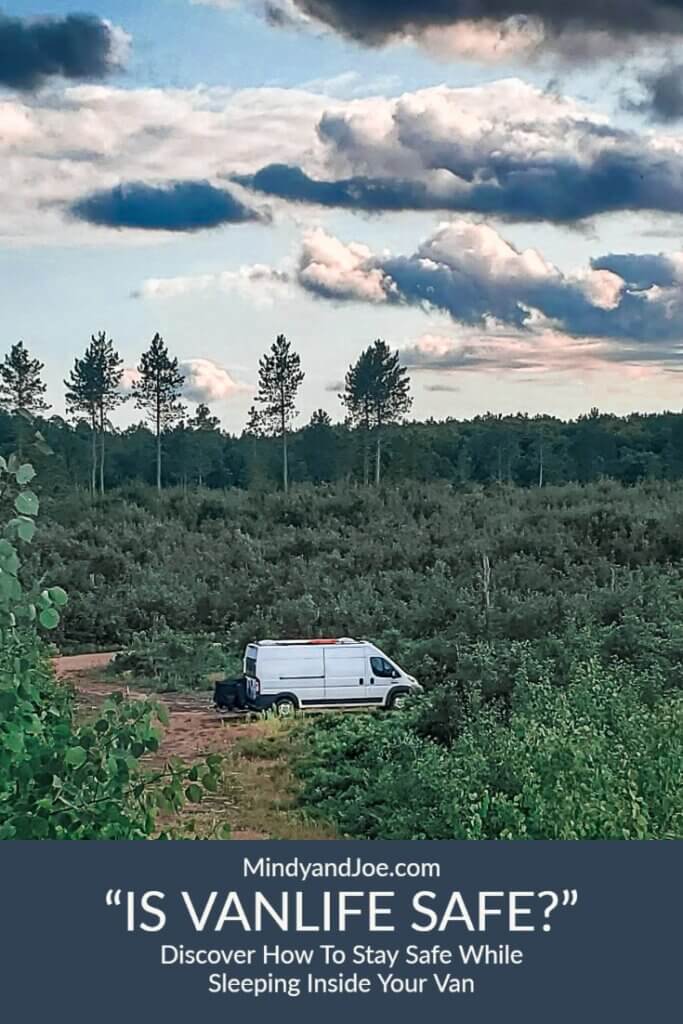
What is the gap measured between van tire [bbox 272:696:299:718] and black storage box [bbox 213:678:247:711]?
118 mm

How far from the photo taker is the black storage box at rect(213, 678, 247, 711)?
494 cm

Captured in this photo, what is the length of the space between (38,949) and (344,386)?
225 cm

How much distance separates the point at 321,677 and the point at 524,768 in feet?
2.49

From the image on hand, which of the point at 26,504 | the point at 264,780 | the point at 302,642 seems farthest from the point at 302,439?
the point at 26,504

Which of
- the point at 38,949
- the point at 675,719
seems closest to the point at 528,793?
the point at 675,719

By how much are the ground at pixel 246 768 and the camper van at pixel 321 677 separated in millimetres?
104

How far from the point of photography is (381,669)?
16.4 feet

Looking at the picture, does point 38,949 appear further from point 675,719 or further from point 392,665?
point 675,719

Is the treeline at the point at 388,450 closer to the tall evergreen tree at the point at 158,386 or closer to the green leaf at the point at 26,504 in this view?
the tall evergreen tree at the point at 158,386

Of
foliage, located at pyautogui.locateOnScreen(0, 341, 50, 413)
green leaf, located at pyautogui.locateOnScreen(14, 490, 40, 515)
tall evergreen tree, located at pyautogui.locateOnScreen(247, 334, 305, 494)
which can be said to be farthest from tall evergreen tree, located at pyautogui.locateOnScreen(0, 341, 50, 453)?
green leaf, located at pyautogui.locateOnScreen(14, 490, 40, 515)

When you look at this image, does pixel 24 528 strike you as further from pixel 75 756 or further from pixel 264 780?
pixel 264 780

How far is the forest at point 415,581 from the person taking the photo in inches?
186

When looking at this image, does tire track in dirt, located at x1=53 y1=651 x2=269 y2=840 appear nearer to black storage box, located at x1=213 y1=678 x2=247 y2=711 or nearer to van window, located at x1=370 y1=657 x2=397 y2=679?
black storage box, located at x1=213 y1=678 x2=247 y2=711

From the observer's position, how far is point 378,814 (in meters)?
4.73
